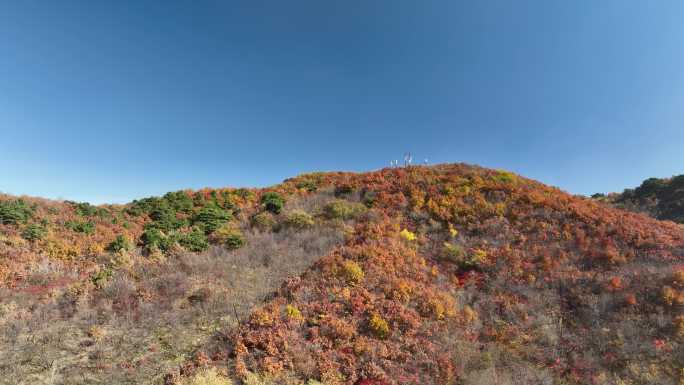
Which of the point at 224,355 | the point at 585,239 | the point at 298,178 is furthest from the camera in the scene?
the point at 298,178

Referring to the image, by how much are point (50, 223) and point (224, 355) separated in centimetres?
1401

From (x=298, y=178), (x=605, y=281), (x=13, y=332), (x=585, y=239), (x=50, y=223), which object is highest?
(x=298, y=178)

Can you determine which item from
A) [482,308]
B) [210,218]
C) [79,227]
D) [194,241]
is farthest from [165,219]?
[482,308]

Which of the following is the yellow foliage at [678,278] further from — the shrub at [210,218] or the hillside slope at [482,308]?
the shrub at [210,218]

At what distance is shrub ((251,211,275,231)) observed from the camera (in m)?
17.6

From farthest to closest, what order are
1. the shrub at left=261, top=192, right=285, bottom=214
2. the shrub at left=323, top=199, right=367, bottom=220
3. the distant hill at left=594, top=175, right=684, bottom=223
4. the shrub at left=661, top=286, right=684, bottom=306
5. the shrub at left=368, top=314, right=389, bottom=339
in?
the distant hill at left=594, top=175, right=684, bottom=223 < the shrub at left=261, top=192, right=285, bottom=214 < the shrub at left=323, top=199, right=367, bottom=220 < the shrub at left=661, top=286, right=684, bottom=306 < the shrub at left=368, top=314, right=389, bottom=339

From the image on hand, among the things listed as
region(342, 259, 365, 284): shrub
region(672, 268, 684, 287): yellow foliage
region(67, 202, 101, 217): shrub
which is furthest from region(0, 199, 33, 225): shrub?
region(672, 268, 684, 287): yellow foliage

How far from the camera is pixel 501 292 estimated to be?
11.6 metres

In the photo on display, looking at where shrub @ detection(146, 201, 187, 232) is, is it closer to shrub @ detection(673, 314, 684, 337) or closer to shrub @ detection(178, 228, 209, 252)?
shrub @ detection(178, 228, 209, 252)

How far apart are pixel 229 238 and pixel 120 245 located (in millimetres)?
4797

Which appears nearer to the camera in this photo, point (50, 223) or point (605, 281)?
point (605, 281)

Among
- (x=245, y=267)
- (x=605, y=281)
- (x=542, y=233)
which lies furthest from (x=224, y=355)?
(x=542, y=233)

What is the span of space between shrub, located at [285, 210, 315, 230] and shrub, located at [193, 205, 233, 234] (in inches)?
162

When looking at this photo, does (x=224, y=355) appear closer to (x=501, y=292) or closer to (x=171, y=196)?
(x=501, y=292)
